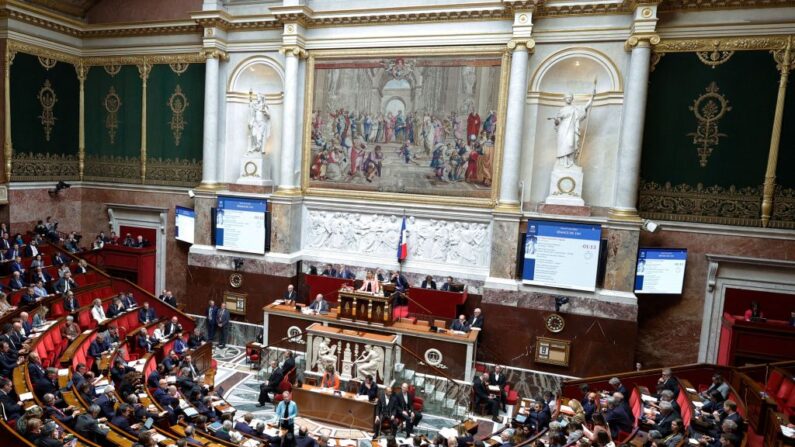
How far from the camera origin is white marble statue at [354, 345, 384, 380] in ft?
43.7

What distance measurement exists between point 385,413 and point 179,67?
1472 cm

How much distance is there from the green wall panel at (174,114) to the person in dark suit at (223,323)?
597 centimetres

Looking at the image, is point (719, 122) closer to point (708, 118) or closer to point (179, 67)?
point (708, 118)

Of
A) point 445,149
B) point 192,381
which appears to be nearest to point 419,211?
point 445,149

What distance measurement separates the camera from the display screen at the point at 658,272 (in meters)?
13.8

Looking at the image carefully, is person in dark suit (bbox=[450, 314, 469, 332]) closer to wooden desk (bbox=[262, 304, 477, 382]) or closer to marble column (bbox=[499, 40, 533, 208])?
wooden desk (bbox=[262, 304, 477, 382])

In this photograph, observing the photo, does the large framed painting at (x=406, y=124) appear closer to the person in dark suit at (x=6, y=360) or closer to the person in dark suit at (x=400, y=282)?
the person in dark suit at (x=400, y=282)

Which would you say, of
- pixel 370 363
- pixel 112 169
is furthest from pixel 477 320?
pixel 112 169

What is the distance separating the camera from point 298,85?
17141 mm

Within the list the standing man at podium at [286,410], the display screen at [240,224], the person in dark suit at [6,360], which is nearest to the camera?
the person in dark suit at [6,360]

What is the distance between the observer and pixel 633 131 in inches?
542

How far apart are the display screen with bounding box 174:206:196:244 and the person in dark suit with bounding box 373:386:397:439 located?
34.5ft

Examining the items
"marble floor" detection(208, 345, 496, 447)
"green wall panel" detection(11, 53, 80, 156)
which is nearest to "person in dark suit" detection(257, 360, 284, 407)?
"marble floor" detection(208, 345, 496, 447)

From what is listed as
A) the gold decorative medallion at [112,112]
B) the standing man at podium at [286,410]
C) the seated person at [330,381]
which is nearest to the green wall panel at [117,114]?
the gold decorative medallion at [112,112]
